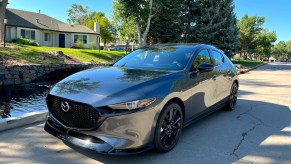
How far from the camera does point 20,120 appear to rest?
5.02 m

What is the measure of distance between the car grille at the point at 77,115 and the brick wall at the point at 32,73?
7.95 meters

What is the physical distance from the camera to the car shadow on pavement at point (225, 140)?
387 centimetres

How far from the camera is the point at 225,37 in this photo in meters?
26.9

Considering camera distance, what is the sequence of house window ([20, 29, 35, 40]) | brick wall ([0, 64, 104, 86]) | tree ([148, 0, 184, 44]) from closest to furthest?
brick wall ([0, 64, 104, 86]), tree ([148, 0, 184, 44]), house window ([20, 29, 35, 40])

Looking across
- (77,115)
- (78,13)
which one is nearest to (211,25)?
(77,115)

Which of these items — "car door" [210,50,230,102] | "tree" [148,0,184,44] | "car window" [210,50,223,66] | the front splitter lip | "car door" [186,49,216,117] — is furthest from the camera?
"tree" [148,0,184,44]

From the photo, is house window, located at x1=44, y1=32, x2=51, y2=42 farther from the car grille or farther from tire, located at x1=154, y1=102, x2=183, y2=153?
tire, located at x1=154, y1=102, x2=183, y2=153

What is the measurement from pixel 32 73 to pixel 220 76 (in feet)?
28.9

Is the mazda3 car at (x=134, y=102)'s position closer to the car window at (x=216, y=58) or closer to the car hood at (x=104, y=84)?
the car hood at (x=104, y=84)

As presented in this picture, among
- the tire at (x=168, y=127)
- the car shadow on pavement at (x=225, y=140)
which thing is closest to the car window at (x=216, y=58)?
the car shadow on pavement at (x=225, y=140)

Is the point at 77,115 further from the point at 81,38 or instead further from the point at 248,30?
the point at 248,30

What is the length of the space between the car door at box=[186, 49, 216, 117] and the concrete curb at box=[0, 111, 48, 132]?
294cm

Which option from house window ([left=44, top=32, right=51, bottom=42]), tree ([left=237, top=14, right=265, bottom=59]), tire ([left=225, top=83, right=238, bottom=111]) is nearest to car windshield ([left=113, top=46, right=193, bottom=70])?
tire ([left=225, top=83, right=238, bottom=111])

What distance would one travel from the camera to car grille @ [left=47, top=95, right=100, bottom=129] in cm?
339
